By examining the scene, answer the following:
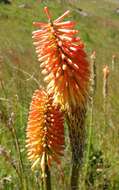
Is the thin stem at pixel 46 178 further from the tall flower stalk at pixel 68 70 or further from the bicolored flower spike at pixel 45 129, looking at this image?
the tall flower stalk at pixel 68 70

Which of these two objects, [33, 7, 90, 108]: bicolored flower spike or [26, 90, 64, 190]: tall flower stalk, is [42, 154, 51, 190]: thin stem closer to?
[26, 90, 64, 190]: tall flower stalk

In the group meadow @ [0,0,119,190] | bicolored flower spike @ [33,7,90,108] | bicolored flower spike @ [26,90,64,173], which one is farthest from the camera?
meadow @ [0,0,119,190]

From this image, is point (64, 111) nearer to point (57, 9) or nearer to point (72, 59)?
point (72, 59)

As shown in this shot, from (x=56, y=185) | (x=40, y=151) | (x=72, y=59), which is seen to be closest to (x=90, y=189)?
(x=56, y=185)

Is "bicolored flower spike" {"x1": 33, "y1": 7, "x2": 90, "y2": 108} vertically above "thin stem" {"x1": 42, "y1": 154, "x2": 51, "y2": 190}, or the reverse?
"bicolored flower spike" {"x1": 33, "y1": 7, "x2": 90, "y2": 108}

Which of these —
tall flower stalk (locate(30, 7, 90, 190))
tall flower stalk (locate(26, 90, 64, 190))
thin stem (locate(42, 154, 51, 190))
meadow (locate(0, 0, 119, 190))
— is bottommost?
meadow (locate(0, 0, 119, 190))

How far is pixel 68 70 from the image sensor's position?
8.93 feet

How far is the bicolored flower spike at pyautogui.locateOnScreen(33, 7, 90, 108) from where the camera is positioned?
263 centimetres

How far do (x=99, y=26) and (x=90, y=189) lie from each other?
26811mm

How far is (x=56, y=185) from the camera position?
163 inches

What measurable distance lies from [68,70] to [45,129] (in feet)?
1.35

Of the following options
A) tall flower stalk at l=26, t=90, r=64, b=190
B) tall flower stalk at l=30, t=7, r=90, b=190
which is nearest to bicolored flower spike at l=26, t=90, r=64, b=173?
tall flower stalk at l=26, t=90, r=64, b=190

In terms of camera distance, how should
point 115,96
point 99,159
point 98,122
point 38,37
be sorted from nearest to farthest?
point 38,37 < point 99,159 < point 98,122 < point 115,96

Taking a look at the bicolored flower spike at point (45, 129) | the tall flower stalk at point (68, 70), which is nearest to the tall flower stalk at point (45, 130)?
the bicolored flower spike at point (45, 129)
